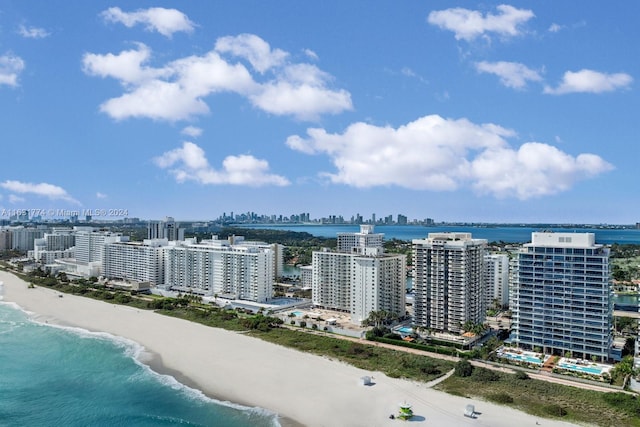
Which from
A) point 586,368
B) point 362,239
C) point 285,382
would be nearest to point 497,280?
point 362,239

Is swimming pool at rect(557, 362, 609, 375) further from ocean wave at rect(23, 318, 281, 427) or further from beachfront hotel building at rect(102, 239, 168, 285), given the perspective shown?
beachfront hotel building at rect(102, 239, 168, 285)

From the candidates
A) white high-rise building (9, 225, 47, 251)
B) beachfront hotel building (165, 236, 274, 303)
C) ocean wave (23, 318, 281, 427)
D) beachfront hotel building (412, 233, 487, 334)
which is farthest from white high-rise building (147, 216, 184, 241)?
beachfront hotel building (412, 233, 487, 334)

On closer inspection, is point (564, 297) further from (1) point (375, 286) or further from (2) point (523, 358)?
(1) point (375, 286)

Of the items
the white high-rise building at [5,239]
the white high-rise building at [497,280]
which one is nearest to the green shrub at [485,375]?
the white high-rise building at [497,280]

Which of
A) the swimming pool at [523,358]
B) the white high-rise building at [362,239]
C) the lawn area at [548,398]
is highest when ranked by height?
the white high-rise building at [362,239]

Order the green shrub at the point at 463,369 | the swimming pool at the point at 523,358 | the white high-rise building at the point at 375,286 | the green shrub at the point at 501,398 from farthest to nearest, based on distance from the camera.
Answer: the white high-rise building at the point at 375,286, the swimming pool at the point at 523,358, the green shrub at the point at 463,369, the green shrub at the point at 501,398

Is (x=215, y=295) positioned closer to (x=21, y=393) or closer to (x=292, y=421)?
(x=21, y=393)

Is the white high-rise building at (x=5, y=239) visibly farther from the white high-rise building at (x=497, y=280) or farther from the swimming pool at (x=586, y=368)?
the swimming pool at (x=586, y=368)

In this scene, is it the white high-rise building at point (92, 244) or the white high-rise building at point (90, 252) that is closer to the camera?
the white high-rise building at point (90, 252)
